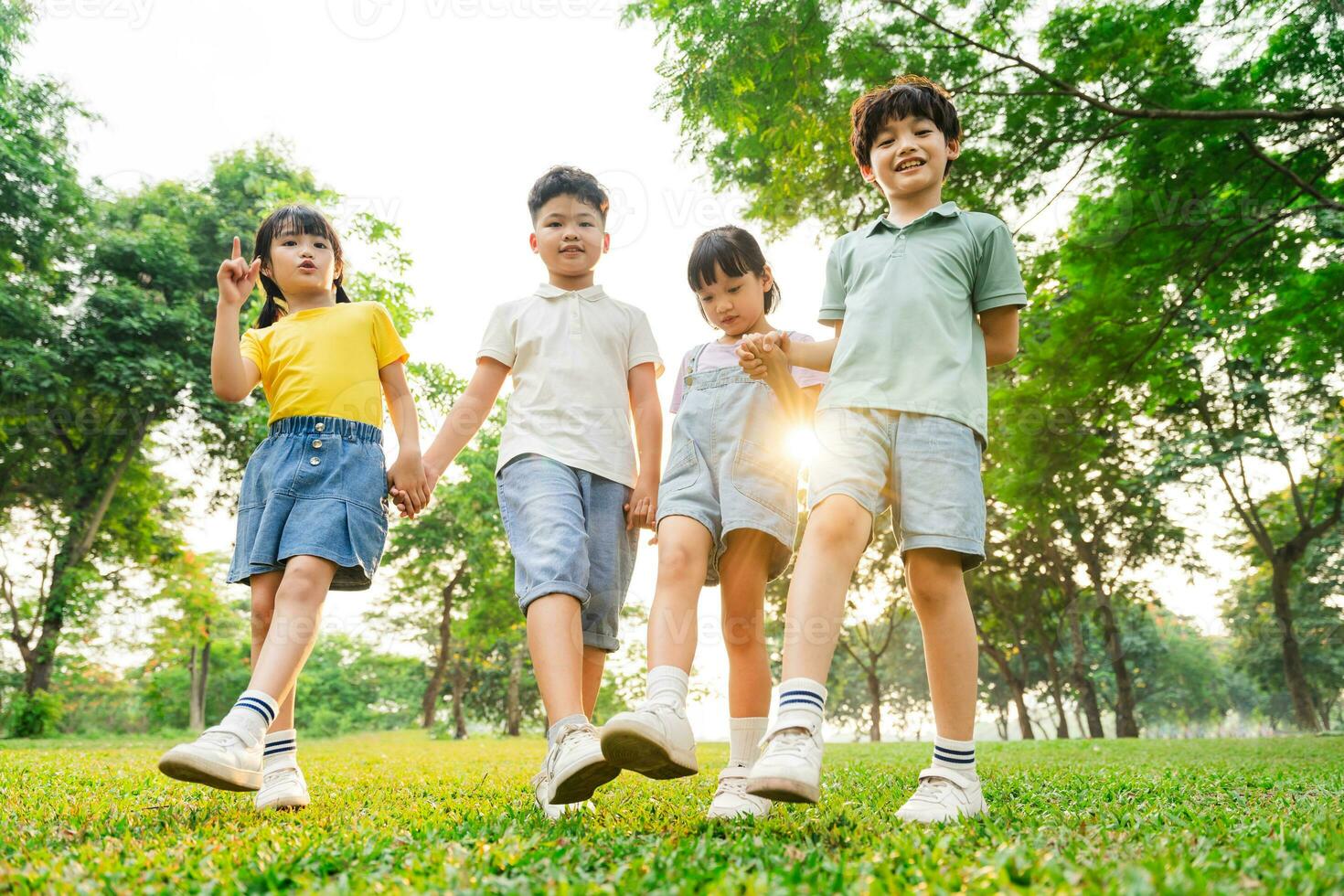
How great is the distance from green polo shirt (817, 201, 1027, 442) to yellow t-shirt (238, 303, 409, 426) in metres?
1.91

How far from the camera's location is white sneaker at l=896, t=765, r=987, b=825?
274 cm

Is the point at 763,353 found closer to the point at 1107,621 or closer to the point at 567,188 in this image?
the point at 567,188

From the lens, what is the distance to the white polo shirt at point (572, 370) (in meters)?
3.59

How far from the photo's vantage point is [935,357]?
3.10 metres

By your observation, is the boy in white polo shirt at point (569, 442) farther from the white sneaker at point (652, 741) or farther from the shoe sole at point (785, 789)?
the shoe sole at point (785, 789)

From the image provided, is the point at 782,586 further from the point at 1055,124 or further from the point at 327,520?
the point at 327,520

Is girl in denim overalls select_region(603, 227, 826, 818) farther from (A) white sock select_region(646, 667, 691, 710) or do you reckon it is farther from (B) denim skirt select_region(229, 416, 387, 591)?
(B) denim skirt select_region(229, 416, 387, 591)

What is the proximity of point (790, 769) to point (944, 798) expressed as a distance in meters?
0.73

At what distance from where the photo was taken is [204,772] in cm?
274

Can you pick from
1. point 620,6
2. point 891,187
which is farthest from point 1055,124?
point 891,187

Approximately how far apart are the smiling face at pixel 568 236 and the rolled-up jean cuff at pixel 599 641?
1.49m

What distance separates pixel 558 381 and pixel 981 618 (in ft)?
86.9

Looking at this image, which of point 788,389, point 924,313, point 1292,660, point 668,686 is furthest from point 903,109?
point 1292,660

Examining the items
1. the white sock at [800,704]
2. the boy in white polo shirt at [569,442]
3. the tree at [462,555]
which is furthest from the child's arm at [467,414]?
the tree at [462,555]
